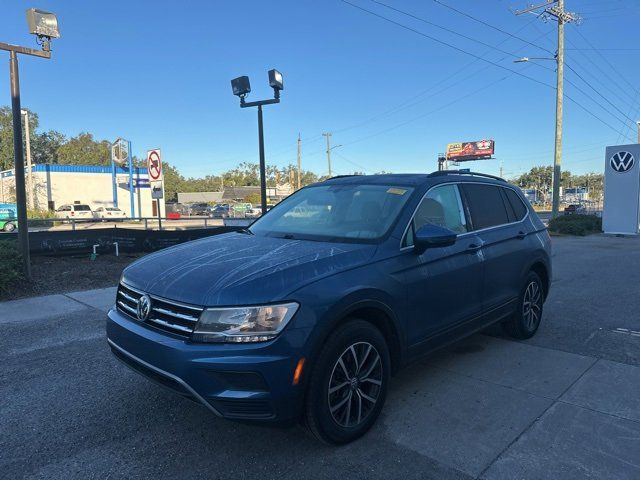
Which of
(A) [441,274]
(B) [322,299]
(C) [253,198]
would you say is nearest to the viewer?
(B) [322,299]

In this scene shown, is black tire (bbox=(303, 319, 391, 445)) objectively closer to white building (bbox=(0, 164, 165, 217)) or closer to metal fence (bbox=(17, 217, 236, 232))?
metal fence (bbox=(17, 217, 236, 232))

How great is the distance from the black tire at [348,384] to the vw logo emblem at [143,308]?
3.64 ft

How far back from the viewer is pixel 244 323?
2678mm

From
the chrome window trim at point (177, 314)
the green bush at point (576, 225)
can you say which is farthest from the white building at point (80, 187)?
the chrome window trim at point (177, 314)

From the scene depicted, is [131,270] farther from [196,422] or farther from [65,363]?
[65,363]

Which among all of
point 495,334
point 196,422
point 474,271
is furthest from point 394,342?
point 495,334

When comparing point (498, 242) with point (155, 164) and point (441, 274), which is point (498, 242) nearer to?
point (441, 274)

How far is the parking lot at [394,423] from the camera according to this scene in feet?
9.43

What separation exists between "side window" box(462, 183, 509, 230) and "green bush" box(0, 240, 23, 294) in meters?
6.76

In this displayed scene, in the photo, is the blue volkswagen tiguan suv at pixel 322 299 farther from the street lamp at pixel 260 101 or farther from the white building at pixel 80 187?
the white building at pixel 80 187

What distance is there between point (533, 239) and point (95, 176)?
50.5 metres

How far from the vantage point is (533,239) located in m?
5.26

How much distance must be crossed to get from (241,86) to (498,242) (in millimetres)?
7219

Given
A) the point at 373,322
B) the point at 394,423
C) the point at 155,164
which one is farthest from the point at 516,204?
the point at 155,164
